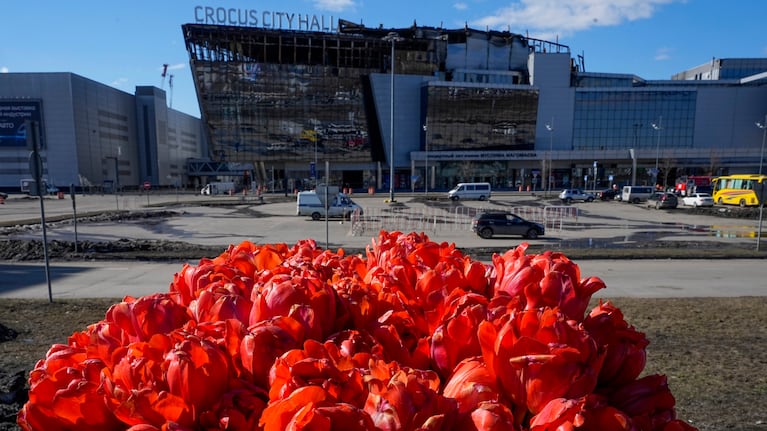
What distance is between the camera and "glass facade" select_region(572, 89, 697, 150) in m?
75.7

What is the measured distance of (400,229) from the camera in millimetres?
23344

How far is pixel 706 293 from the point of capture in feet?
35.5

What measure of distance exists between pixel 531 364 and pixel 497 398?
15 cm

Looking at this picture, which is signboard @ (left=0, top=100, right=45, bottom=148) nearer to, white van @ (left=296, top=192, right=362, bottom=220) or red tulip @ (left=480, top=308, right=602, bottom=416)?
white van @ (left=296, top=192, right=362, bottom=220)

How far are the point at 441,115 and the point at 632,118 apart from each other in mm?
A: 35858

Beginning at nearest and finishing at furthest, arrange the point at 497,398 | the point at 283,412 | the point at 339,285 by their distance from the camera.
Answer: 1. the point at 283,412
2. the point at 497,398
3. the point at 339,285

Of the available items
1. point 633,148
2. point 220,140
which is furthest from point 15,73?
point 633,148

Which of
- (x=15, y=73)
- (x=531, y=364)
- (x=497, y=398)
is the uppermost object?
(x=15, y=73)

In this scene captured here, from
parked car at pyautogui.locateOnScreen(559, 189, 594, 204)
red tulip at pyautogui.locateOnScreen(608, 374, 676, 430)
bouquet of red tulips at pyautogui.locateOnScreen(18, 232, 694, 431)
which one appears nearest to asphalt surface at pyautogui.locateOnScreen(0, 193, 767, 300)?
parked car at pyautogui.locateOnScreen(559, 189, 594, 204)

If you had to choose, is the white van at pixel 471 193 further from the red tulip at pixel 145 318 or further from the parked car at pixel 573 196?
the red tulip at pixel 145 318

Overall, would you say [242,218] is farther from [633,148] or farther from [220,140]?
[633,148]

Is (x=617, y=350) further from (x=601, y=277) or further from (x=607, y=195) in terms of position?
(x=607, y=195)

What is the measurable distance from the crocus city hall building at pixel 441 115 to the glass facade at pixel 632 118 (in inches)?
7.2

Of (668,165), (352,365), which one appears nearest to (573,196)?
(668,165)
